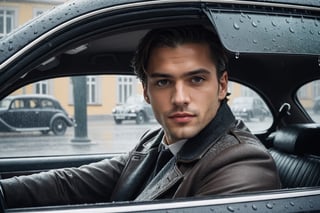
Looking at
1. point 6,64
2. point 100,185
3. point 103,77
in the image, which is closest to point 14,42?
point 6,64

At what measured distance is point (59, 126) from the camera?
4152 millimetres

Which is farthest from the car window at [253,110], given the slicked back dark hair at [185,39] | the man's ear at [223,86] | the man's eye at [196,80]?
the man's eye at [196,80]

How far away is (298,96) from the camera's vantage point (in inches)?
154

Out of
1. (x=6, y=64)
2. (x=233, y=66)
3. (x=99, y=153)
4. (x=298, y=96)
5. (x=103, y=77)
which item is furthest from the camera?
(x=298, y=96)

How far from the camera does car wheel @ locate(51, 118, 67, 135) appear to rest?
3939 mm

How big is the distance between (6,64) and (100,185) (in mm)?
1232

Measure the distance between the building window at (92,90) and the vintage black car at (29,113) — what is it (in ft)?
0.83

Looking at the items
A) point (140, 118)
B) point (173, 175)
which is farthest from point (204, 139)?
point (140, 118)

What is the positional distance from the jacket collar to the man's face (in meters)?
0.03

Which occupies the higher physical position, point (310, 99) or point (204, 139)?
point (310, 99)

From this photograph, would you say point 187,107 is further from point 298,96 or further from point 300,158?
point 298,96

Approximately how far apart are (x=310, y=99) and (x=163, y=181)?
2243mm

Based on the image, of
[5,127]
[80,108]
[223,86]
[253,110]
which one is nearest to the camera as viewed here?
[223,86]

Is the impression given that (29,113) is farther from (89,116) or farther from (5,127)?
(89,116)
